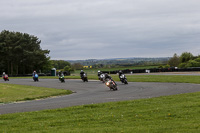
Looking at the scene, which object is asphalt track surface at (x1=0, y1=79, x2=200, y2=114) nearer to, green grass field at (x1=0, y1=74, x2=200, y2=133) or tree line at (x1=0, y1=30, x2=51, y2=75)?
green grass field at (x1=0, y1=74, x2=200, y2=133)

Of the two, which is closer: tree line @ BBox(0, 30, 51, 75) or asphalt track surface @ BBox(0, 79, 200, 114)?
asphalt track surface @ BBox(0, 79, 200, 114)

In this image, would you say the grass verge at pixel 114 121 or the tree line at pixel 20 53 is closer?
the grass verge at pixel 114 121

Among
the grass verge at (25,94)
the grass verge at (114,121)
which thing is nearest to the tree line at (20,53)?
the grass verge at (25,94)

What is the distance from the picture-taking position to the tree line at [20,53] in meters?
89.1

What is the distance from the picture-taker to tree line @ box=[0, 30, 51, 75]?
8912cm

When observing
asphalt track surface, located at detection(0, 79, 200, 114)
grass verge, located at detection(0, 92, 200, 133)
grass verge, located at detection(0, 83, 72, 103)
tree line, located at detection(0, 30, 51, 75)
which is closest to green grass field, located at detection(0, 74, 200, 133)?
grass verge, located at detection(0, 92, 200, 133)

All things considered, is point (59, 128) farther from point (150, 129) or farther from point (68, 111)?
point (68, 111)

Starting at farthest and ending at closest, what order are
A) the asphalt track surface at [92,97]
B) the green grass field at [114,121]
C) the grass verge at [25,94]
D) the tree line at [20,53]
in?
the tree line at [20,53]
the grass verge at [25,94]
the asphalt track surface at [92,97]
the green grass field at [114,121]

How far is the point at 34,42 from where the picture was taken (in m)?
96.2

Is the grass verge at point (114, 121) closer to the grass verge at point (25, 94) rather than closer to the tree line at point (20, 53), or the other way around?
the grass verge at point (25, 94)

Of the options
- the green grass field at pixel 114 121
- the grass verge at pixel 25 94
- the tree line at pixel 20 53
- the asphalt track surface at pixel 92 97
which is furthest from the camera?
the tree line at pixel 20 53

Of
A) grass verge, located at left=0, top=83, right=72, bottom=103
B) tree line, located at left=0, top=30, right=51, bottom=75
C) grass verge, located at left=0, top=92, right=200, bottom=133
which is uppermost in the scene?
tree line, located at left=0, top=30, right=51, bottom=75

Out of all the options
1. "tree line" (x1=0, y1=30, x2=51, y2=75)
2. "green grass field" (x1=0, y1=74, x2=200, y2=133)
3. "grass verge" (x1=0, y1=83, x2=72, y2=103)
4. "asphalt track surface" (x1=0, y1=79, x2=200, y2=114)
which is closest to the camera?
"green grass field" (x1=0, y1=74, x2=200, y2=133)

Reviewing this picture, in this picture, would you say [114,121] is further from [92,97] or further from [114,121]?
[92,97]
